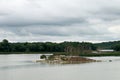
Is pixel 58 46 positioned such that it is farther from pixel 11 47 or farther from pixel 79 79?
pixel 79 79

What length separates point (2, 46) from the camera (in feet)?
556

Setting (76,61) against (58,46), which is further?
(58,46)

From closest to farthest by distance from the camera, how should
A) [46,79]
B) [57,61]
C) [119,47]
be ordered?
1. [46,79]
2. [57,61]
3. [119,47]

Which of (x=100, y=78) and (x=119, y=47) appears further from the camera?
(x=119, y=47)

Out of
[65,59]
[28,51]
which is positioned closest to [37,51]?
[28,51]

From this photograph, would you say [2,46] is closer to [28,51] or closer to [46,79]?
[28,51]

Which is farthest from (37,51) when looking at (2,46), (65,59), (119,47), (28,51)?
(65,59)

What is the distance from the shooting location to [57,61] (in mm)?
90625

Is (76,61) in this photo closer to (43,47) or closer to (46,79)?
(46,79)

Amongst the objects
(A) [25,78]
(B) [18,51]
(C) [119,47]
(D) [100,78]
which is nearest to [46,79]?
(A) [25,78]

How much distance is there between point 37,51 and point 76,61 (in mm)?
85025

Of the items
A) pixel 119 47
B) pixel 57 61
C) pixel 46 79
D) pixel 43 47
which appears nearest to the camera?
pixel 46 79

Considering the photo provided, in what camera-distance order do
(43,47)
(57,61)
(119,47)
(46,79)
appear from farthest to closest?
(43,47) → (119,47) → (57,61) → (46,79)

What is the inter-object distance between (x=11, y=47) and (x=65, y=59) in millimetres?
82028
